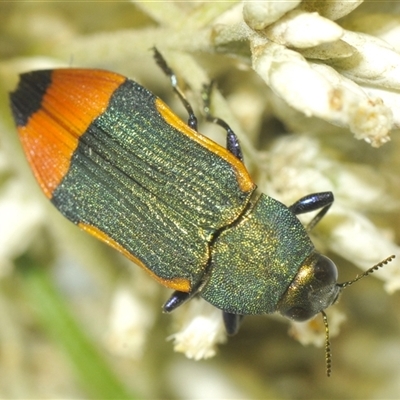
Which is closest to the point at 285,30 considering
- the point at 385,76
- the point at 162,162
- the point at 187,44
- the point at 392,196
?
the point at 385,76

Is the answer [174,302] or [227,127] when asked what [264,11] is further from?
[174,302]

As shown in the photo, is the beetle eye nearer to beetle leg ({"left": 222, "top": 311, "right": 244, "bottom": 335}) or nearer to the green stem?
beetle leg ({"left": 222, "top": 311, "right": 244, "bottom": 335})

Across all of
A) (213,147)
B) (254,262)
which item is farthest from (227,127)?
(254,262)

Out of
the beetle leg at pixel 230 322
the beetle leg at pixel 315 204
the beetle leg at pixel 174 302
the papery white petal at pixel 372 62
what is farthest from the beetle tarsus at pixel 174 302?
the papery white petal at pixel 372 62

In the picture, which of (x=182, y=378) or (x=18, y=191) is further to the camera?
(x=182, y=378)

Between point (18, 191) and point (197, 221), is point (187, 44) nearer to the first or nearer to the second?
point (197, 221)

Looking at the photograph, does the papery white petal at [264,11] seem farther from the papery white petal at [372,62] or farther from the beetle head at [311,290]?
the beetle head at [311,290]
